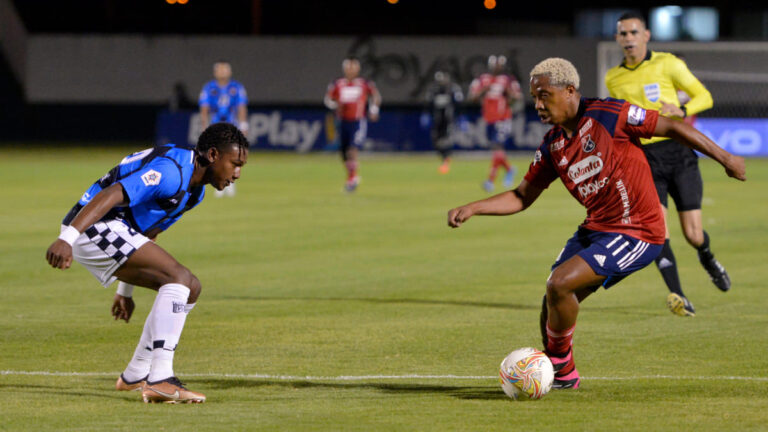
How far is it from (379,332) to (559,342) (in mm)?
2448

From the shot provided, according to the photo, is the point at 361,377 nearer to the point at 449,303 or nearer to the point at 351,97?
the point at 449,303

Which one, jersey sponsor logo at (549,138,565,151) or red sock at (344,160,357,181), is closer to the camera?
Result: jersey sponsor logo at (549,138,565,151)

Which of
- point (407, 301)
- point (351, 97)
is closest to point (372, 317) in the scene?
point (407, 301)

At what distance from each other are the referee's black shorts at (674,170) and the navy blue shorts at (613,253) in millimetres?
3299

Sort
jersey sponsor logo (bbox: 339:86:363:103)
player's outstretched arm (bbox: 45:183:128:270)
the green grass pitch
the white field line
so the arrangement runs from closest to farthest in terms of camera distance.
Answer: player's outstretched arm (bbox: 45:183:128:270) < the green grass pitch < the white field line < jersey sponsor logo (bbox: 339:86:363:103)

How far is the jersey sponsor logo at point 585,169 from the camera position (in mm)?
7148

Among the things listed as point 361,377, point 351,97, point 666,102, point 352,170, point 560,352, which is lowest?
point 352,170

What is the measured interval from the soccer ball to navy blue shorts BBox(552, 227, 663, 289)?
1.97ft

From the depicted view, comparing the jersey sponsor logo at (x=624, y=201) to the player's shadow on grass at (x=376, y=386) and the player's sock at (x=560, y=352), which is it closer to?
the player's sock at (x=560, y=352)

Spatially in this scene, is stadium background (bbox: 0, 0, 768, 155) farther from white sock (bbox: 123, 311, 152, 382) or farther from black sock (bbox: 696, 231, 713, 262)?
white sock (bbox: 123, 311, 152, 382)

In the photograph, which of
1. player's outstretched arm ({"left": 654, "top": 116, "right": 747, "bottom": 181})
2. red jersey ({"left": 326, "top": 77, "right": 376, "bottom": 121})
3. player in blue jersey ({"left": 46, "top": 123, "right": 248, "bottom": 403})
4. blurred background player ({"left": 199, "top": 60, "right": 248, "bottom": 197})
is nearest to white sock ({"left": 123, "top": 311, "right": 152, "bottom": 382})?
player in blue jersey ({"left": 46, "top": 123, "right": 248, "bottom": 403})

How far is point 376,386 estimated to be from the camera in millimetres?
→ 7512

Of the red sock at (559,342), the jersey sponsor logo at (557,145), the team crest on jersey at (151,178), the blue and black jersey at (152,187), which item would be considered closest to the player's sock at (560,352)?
the red sock at (559,342)

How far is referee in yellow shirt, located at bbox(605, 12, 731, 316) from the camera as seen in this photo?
10422mm
